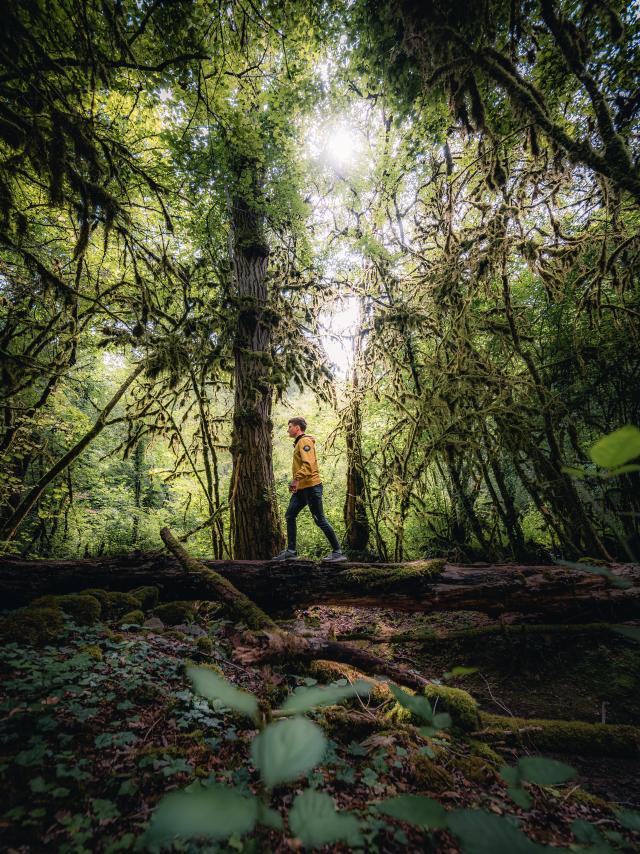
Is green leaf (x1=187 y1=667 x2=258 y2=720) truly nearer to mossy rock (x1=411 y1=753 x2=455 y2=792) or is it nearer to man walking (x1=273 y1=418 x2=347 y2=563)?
mossy rock (x1=411 y1=753 x2=455 y2=792)

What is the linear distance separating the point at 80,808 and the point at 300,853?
41.4 inches

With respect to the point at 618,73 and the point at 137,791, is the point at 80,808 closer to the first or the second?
the point at 137,791

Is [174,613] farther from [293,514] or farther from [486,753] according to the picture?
[486,753]

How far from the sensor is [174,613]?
437 cm

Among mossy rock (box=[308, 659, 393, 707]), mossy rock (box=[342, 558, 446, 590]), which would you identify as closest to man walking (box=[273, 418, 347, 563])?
mossy rock (box=[342, 558, 446, 590])

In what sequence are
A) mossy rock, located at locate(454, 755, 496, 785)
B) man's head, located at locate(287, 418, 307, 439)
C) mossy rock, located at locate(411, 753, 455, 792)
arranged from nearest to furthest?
1. mossy rock, located at locate(411, 753, 455, 792)
2. mossy rock, located at locate(454, 755, 496, 785)
3. man's head, located at locate(287, 418, 307, 439)

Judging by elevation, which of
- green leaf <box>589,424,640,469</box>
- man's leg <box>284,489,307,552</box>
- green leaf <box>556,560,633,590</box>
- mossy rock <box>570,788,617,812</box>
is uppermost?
man's leg <box>284,489,307,552</box>

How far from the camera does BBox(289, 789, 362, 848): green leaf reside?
0.73 meters

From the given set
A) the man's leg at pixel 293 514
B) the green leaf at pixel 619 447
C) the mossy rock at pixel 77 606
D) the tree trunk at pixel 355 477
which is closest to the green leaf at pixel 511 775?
the green leaf at pixel 619 447

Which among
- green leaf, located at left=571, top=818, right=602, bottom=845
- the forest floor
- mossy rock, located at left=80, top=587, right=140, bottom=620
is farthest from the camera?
mossy rock, located at left=80, top=587, right=140, bottom=620

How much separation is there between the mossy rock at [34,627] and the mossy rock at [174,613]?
44.7 inches

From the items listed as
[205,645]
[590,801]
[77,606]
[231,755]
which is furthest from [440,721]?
[77,606]

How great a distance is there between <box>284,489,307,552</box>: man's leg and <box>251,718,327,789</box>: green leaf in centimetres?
522

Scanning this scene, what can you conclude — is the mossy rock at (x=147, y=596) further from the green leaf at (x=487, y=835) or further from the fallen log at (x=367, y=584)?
the green leaf at (x=487, y=835)
